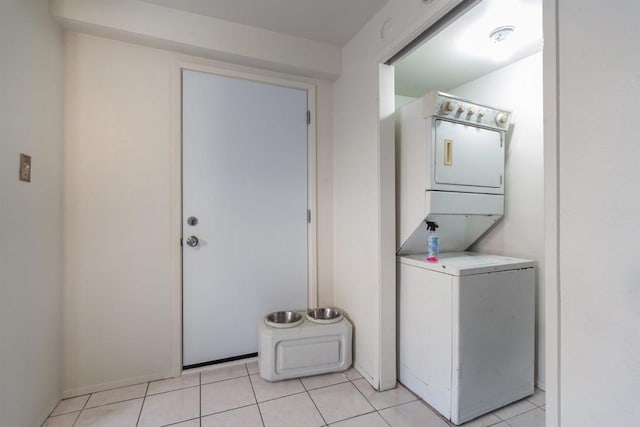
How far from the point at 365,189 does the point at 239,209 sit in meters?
0.93

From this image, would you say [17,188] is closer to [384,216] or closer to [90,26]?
[90,26]

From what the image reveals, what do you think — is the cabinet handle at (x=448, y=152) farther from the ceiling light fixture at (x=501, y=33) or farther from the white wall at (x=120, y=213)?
the white wall at (x=120, y=213)

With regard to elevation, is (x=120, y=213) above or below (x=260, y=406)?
above

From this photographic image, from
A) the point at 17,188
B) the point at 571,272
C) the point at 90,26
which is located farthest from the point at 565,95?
the point at 90,26

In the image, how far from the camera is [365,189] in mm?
1972

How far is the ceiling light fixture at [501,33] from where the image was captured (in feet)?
5.42

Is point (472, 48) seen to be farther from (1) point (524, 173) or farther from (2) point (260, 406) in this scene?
(2) point (260, 406)

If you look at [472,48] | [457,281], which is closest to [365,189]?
[457,281]

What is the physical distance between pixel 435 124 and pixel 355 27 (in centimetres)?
91

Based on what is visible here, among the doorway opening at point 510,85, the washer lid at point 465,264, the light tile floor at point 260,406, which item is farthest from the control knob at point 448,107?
the light tile floor at point 260,406

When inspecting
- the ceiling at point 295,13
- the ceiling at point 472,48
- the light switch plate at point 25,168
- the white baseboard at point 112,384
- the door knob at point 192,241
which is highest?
the ceiling at point 295,13

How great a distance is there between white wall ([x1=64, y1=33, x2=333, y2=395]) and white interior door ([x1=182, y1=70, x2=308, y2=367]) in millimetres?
111

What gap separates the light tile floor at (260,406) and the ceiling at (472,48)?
6.88 feet

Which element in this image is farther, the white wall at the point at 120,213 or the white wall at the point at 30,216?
the white wall at the point at 120,213
